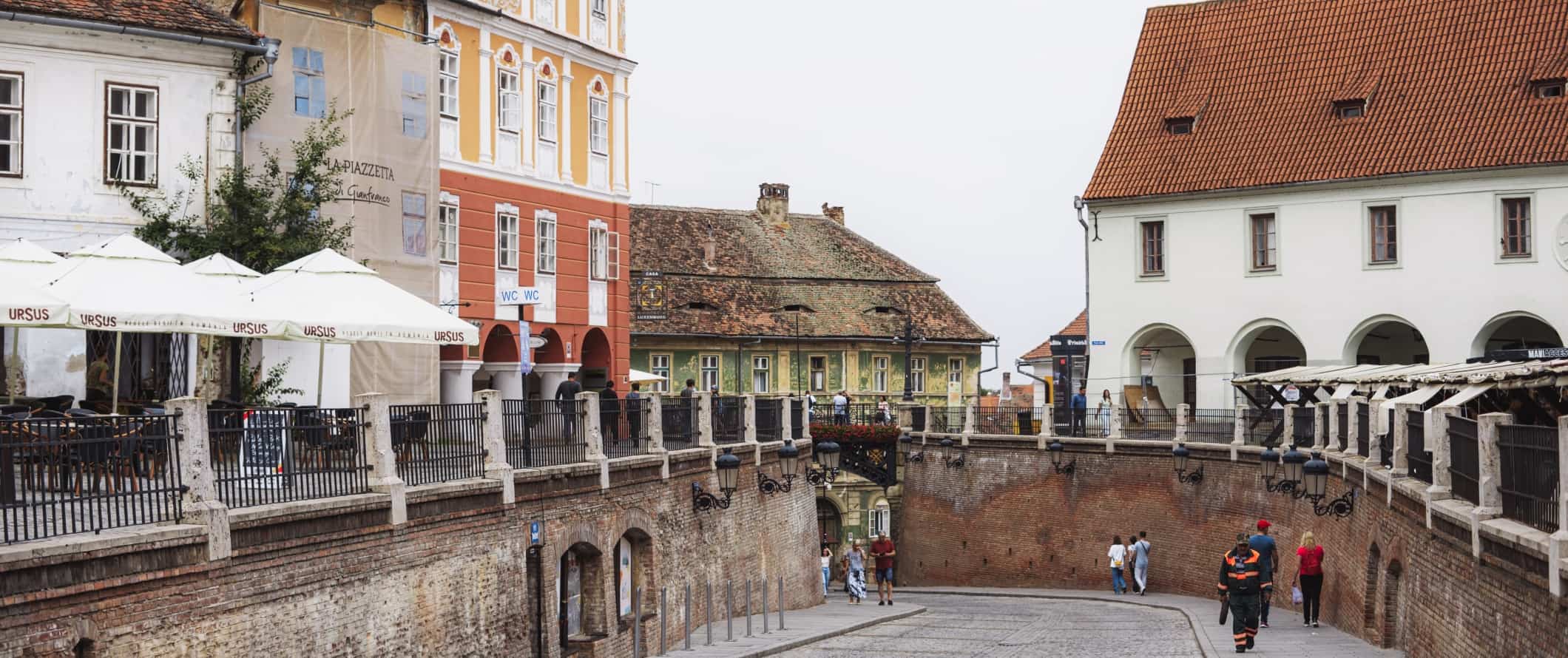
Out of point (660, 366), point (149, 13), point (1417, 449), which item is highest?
point (149, 13)

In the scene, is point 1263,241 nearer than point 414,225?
No

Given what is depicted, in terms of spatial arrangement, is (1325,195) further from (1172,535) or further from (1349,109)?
(1172,535)

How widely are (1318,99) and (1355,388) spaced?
14.9 metres

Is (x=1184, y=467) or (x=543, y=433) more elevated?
(x=543, y=433)

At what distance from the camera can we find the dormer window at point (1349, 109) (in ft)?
161

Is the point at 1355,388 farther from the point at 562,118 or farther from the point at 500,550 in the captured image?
the point at 500,550

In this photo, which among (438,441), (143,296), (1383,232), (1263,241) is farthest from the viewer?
(1263,241)

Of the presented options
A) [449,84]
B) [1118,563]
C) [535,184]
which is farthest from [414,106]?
[1118,563]

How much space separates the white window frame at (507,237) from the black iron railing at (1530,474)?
78.8 feet

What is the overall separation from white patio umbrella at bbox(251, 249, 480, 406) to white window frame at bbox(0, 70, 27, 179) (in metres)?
6.41

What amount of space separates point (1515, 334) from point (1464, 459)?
30.3m

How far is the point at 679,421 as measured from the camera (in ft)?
98.4

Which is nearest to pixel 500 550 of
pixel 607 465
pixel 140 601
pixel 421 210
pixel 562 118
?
pixel 607 465

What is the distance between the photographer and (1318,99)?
49.8 m
